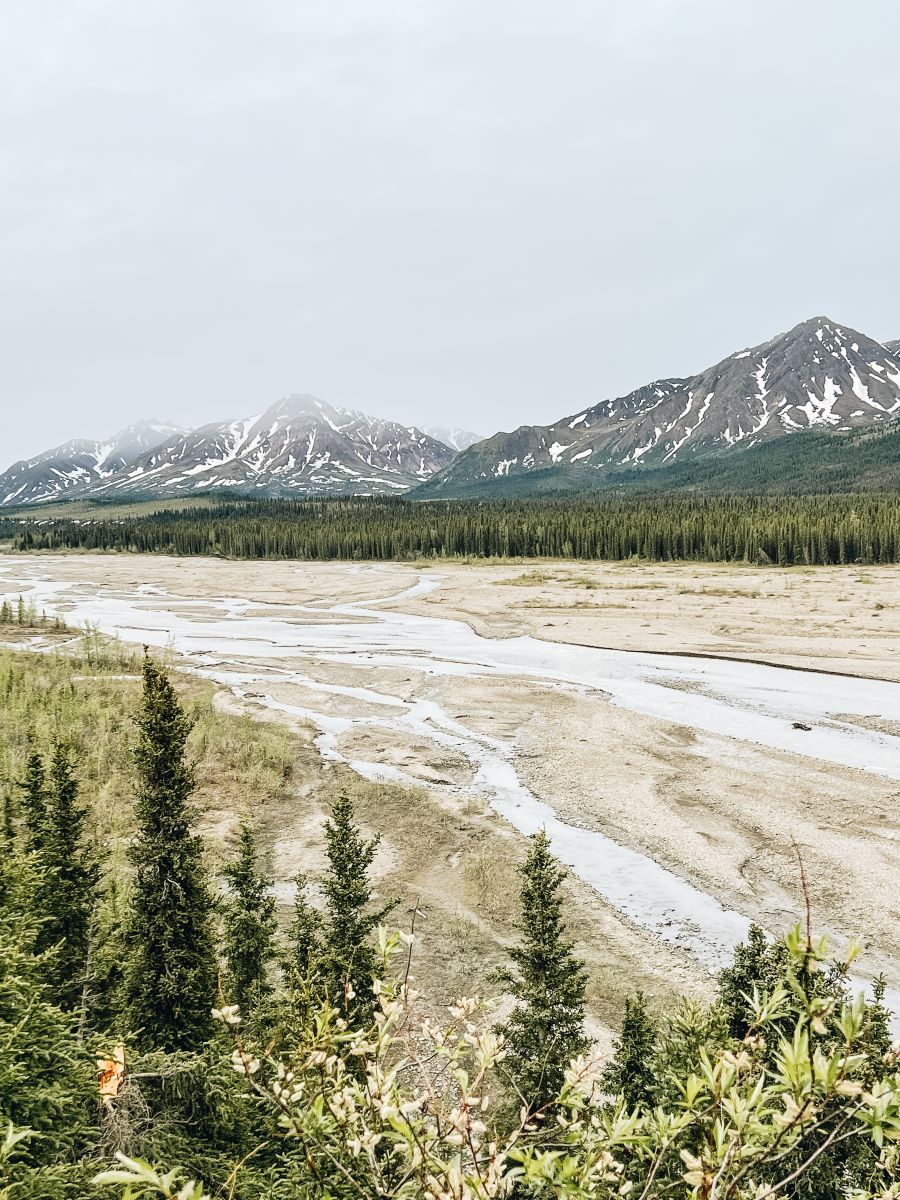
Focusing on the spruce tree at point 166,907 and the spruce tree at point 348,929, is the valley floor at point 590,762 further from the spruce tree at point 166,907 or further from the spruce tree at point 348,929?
the spruce tree at point 166,907

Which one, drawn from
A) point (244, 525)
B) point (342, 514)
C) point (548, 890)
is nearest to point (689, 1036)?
point (548, 890)

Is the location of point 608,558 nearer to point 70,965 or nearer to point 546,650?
point 546,650

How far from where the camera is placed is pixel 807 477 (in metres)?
199

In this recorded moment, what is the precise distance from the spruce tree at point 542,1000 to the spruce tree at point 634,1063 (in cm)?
47

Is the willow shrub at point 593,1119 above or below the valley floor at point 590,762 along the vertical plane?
above

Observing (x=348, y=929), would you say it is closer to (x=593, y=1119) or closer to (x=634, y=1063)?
(x=634, y=1063)

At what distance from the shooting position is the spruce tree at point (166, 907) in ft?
23.1

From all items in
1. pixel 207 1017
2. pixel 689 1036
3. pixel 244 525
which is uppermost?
pixel 244 525

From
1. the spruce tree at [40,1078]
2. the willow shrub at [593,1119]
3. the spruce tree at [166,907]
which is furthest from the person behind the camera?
the spruce tree at [166,907]

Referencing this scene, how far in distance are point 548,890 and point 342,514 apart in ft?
515

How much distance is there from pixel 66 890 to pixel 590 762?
1718cm

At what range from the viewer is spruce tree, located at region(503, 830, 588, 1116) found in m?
8.17

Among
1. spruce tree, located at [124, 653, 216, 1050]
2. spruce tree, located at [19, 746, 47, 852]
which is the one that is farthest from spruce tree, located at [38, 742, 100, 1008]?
spruce tree, located at [124, 653, 216, 1050]

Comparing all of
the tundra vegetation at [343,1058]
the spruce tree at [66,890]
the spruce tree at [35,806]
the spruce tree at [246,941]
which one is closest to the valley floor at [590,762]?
the tundra vegetation at [343,1058]
